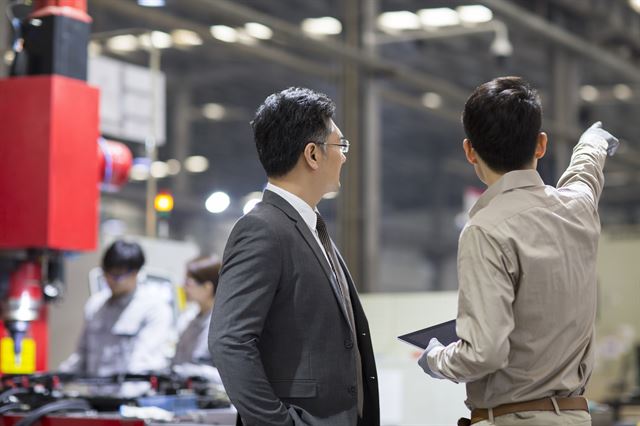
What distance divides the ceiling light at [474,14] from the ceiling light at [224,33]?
2.69 meters

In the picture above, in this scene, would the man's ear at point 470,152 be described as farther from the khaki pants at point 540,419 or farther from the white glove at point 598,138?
the khaki pants at point 540,419

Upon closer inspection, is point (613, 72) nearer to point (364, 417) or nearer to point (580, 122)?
point (580, 122)

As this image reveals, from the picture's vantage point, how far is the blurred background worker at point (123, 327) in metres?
4.94

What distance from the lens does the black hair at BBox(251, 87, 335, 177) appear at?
2404 millimetres

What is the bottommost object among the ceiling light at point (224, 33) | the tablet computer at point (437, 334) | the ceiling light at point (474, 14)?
the tablet computer at point (437, 334)

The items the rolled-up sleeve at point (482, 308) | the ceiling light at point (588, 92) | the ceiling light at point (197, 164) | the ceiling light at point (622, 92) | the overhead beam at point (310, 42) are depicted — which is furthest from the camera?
Result: the ceiling light at point (197, 164)

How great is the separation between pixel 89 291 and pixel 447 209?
52.9 ft

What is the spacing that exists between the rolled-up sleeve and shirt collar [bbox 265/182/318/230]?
0.45 metres

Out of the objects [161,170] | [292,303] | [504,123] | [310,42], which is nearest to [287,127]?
[292,303]

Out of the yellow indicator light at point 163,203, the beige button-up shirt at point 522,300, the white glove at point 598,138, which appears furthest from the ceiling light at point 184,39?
the beige button-up shirt at point 522,300

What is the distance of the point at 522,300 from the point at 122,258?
123 inches

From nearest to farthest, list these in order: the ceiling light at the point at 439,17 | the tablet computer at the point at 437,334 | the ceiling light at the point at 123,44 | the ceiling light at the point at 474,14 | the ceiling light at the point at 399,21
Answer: the tablet computer at the point at 437,334, the ceiling light at the point at 123,44, the ceiling light at the point at 474,14, the ceiling light at the point at 439,17, the ceiling light at the point at 399,21

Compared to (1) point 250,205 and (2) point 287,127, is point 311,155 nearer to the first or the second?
(2) point 287,127

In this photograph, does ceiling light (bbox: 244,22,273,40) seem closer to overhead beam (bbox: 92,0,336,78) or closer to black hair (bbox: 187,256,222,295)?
overhead beam (bbox: 92,0,336,78)
